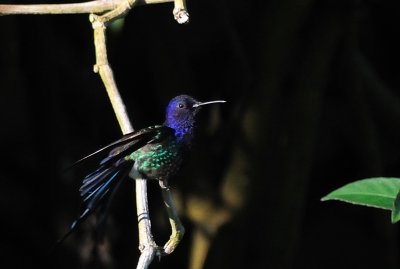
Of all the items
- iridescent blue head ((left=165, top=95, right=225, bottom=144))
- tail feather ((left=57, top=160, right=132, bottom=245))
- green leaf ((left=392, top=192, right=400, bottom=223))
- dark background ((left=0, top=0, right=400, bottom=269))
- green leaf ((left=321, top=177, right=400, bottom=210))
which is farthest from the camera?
dark background ((left=0, top=0, right=400, bottom=269))

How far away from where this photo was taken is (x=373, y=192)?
1.83 m

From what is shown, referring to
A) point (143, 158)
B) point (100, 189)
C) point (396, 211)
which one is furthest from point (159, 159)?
point (396, 211)

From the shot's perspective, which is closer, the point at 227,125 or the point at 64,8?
the point at 64,8

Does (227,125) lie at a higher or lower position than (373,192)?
lower

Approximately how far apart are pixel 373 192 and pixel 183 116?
942 millimetres

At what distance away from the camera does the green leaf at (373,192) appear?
1798 mm

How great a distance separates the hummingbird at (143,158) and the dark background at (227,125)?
93cm

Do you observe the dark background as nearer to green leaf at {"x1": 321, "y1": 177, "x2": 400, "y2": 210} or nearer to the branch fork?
the branch fork

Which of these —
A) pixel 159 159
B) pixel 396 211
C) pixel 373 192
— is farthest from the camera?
pixel 159 159

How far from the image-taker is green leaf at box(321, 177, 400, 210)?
5.90 feet

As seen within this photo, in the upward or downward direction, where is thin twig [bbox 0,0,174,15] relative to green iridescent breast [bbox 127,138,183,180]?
upward

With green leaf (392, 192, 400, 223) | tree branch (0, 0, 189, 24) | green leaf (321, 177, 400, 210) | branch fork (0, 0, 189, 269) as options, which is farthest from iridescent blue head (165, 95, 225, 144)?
green leaf (392, 192, 400, 223)

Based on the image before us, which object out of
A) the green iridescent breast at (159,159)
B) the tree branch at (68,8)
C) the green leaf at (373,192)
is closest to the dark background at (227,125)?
the green iridescent breast at (159,159)

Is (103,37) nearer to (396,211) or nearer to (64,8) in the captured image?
Answer: (64,8)
